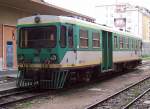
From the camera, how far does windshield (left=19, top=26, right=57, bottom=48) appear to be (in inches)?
570

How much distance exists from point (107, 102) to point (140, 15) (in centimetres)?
6185

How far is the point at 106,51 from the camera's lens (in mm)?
20000

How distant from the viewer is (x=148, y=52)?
70562 millimetres

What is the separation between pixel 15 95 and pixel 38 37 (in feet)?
8.07

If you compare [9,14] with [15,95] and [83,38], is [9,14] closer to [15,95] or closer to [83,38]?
[83,38]

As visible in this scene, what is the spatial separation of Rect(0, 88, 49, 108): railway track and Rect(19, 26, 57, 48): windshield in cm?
182

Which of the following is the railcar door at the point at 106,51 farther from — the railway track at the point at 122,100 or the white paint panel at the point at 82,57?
the railway track at the point at 122,100

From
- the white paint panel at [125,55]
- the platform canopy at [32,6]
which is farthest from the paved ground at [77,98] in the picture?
the platform canopy at [32,6]

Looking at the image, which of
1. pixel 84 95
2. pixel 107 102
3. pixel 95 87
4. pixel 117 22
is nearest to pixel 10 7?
pixel 95 87

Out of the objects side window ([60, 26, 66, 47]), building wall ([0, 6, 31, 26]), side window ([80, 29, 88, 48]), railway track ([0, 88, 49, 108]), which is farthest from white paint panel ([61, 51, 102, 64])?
building wall ([0, 6, 31, 26])

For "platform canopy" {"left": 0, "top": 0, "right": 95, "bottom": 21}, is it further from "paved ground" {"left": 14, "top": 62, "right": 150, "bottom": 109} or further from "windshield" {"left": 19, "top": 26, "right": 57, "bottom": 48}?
"paved ground" {"left": 14, "top": 62, "right": 150, "bottom": 109}

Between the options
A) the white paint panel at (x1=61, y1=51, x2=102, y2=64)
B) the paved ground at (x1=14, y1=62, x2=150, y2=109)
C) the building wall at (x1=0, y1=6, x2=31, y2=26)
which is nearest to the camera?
the paved ground at (x1=14, y1=62, x2=150, y2=109)

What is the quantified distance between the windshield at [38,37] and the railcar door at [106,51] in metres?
5.14

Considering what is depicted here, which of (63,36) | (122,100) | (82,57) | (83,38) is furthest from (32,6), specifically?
(122,100)
